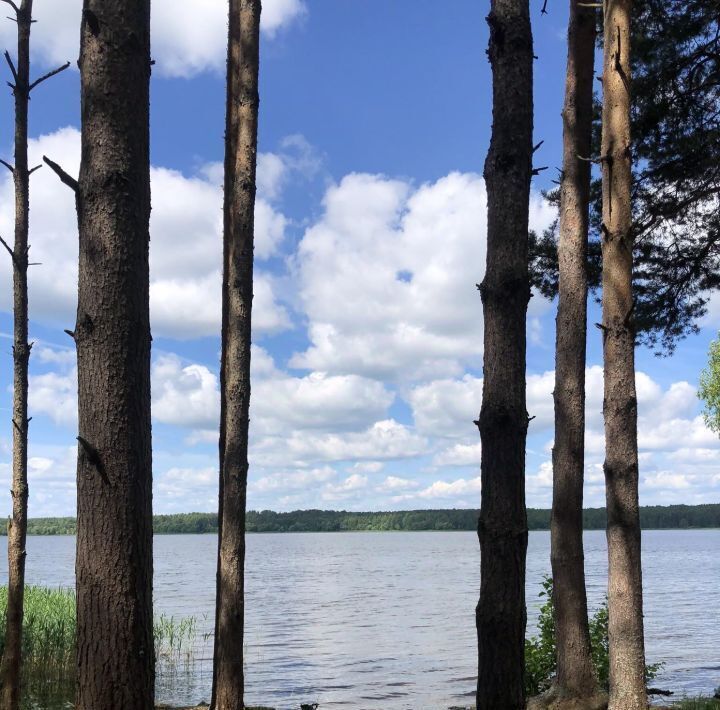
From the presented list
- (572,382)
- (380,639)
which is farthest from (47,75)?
(380,639)

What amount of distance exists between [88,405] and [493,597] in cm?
295

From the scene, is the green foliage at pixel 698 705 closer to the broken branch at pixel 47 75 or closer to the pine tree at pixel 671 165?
the pine tree at pixel 671 165

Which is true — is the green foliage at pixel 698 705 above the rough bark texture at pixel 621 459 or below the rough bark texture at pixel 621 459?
below

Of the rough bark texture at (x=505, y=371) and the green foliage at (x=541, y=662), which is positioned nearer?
the rough bark texture at (x=505, y=371)

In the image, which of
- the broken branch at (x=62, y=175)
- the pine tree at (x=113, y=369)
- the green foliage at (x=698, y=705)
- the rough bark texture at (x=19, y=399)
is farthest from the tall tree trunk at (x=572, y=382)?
the broken branch at (x=62, y=175)

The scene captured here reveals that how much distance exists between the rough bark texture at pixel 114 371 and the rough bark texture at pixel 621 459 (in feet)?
16.9

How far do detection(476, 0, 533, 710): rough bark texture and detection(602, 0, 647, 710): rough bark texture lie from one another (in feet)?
7.86

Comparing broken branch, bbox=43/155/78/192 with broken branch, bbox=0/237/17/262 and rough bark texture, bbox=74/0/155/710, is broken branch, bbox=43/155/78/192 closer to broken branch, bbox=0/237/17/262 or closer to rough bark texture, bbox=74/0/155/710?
rough bark texture, bbox=74/0/155/710

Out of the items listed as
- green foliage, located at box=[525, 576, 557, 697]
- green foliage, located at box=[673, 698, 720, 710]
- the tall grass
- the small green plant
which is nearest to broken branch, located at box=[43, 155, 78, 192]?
the small green plant

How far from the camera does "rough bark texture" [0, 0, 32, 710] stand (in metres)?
10.3

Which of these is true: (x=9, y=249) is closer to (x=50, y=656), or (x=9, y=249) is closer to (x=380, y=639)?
(x=50, y=656)

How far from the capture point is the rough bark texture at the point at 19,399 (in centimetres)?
1029

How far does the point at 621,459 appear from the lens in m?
7.64

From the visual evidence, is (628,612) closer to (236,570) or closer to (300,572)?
(236,570)
